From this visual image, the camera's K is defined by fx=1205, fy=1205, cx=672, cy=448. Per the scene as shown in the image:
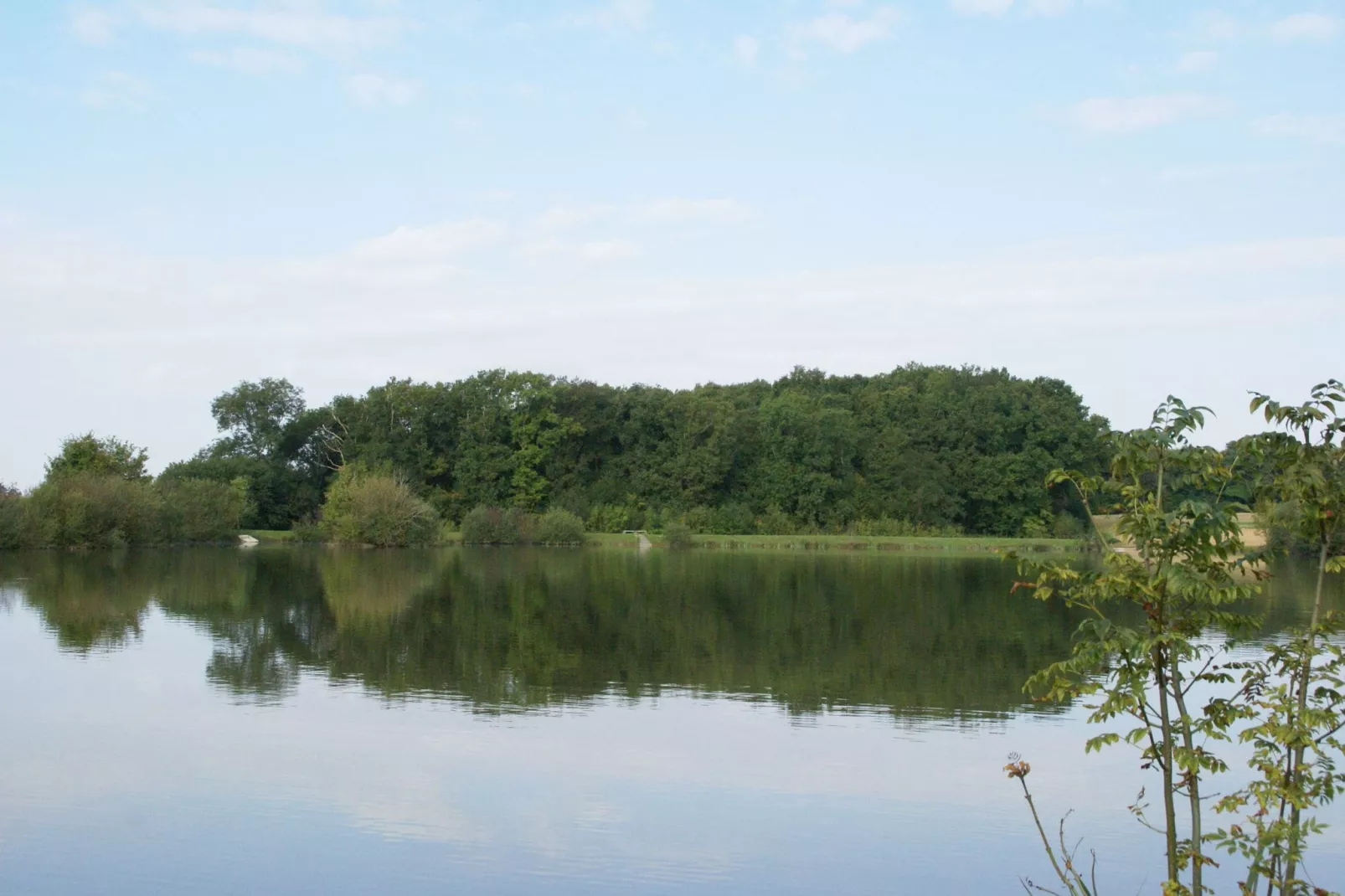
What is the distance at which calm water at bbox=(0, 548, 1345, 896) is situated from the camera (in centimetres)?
791

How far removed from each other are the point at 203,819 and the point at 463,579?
26019 mm

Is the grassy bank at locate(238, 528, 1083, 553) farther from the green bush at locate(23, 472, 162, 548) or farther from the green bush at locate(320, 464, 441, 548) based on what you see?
the green bush at locate(23, 472, 162, 548)

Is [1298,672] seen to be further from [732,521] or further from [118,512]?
[732,521]

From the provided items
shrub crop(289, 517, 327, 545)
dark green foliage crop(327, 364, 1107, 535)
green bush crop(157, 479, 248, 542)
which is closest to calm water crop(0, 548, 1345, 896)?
green bush crop(157, 479, 248, 542)

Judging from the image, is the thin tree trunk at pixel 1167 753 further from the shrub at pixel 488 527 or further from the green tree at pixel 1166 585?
the shrub at pixel 488 527

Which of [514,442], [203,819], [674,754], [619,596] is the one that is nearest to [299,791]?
[203,819]

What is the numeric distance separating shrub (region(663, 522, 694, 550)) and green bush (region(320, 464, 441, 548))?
1182 cm

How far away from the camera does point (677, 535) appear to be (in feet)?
202

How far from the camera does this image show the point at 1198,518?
198 inches

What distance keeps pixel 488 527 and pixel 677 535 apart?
34.1ft

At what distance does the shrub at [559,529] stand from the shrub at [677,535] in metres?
5.18

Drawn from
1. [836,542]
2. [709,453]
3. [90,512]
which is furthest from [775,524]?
[90,512]

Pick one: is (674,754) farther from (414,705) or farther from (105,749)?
(105,749)

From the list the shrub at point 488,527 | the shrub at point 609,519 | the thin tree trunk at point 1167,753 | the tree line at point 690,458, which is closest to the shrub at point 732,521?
the tree line at point 690,458
